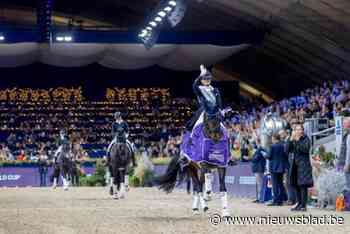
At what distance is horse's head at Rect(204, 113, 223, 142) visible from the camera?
49.7ft

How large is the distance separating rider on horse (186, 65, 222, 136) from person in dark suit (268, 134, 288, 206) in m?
4.48

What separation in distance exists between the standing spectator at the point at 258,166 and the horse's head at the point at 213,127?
648cm

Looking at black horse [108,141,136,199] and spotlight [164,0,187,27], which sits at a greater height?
spotlight [164,0,187,27]

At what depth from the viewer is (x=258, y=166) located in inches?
872

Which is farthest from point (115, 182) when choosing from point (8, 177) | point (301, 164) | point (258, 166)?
point (8, 177)

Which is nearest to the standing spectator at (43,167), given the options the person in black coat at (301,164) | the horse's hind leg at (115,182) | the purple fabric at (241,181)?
the purple fabric at (241,181)

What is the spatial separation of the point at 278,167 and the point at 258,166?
7.23ft

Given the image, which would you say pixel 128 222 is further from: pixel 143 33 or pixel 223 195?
pixel 143 33

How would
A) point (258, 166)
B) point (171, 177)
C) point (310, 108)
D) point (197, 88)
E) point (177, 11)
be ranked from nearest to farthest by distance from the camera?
1. point (197, 88)
2. point (171, 177)
3. point (258, 166)
4. point (310, 108)
5. point (177, 11)

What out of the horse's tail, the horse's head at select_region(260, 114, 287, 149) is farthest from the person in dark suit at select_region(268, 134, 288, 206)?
the horse's tail

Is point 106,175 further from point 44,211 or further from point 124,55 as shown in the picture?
point 44,211

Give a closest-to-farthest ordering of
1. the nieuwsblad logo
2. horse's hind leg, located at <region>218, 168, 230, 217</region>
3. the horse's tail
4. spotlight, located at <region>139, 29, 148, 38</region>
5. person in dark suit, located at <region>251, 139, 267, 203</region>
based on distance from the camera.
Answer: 1. horse's hind leg, located at <region>218, 168, 230, 217</region>
2. the horse's tail
3. person in dark suit, located at <region>251, 139, 267, 203</region>
4. spotlight, located at <region>139, 29, 148, 38</region>
5. the nieuwsblad logo

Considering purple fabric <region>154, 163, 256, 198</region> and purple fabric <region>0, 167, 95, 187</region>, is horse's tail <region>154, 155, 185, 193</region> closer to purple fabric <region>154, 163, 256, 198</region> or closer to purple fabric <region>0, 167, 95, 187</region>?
purple fabric <region>154, 163, 256, 198</region>

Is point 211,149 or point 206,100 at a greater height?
point 206,100
